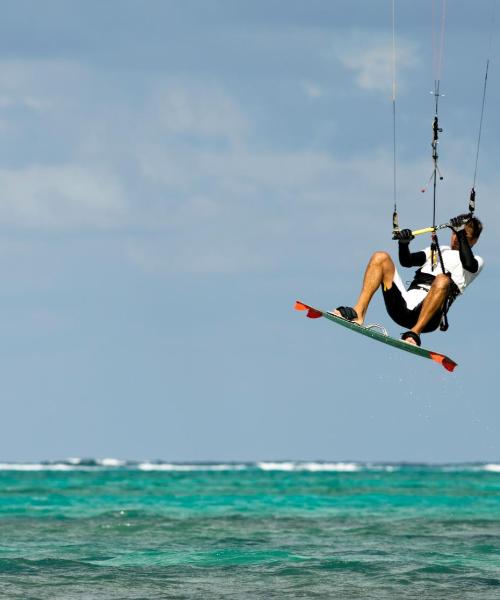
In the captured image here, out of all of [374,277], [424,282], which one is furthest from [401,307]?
[374,277]

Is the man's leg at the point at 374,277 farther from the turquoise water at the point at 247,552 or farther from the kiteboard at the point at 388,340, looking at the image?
the turquoise water at the point at 247,552

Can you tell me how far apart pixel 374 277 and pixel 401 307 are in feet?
2.24

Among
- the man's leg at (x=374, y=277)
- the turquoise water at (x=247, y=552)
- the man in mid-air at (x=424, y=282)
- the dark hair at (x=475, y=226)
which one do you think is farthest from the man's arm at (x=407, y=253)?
the turquoise water at (x=247, y=552)

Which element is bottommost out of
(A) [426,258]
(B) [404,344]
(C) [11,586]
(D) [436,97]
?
(C) [11,586]

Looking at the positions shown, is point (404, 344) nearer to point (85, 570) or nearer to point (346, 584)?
point (346, 584)

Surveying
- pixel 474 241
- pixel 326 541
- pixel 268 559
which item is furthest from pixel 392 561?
pixel 474 241

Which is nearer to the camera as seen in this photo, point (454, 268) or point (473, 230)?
point (473, 230)

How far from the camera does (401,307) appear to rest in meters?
17.7

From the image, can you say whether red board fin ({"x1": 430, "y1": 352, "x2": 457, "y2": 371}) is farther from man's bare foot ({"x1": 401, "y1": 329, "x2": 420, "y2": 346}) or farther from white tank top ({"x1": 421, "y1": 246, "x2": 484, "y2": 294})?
white tank top ({"x1": 421, "y1": 246, "x2": 484, "y2": 294})

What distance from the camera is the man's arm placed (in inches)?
658

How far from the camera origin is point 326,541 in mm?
25703

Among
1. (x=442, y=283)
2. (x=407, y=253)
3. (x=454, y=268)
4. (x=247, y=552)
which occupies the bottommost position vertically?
(x=247, y=552)

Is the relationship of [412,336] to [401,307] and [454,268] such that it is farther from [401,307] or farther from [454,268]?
[454,268]

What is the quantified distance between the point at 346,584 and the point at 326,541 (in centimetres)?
775
